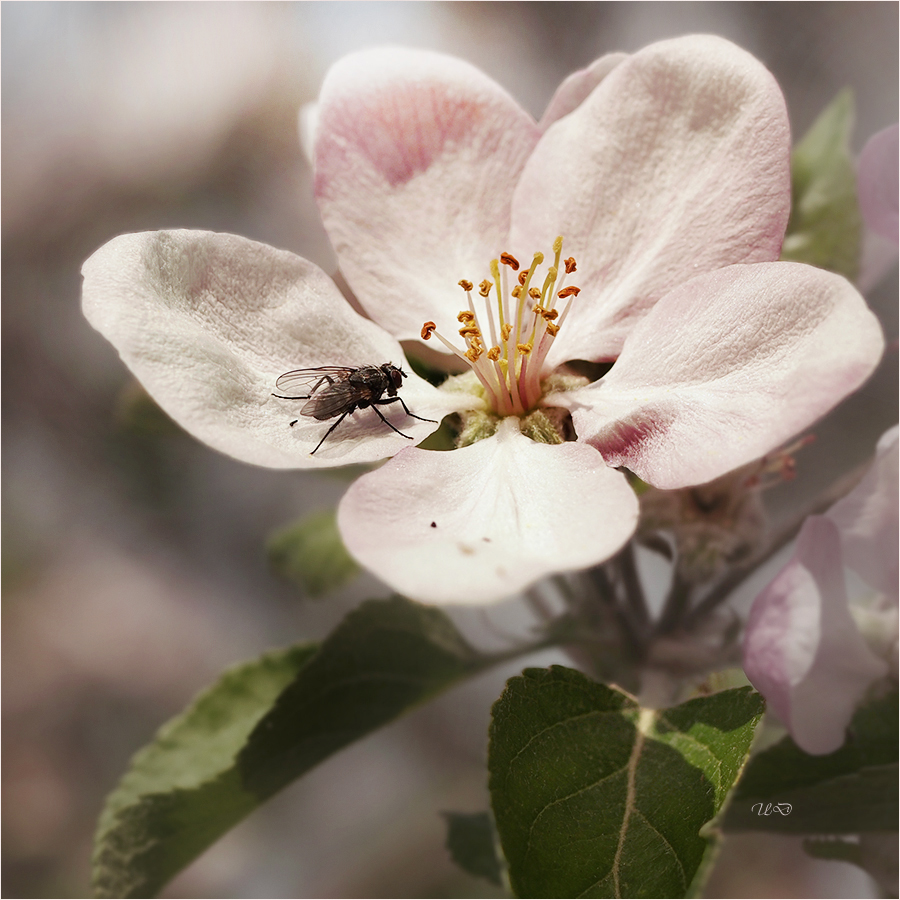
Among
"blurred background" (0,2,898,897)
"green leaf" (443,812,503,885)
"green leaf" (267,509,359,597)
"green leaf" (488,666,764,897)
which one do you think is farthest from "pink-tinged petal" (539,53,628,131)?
"blurred background" (0,2,898,897)

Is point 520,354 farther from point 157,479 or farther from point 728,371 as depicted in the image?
point 157,479

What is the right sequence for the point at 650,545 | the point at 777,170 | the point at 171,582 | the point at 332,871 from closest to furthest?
the point at 777,170 < the point at 650,545 < the point at 332,871 < the point at 171,582

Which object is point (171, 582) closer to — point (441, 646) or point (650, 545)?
point (441, 646)

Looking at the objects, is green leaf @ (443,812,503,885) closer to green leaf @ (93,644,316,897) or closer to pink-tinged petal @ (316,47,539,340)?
green leaf @ (93,644,316,897)

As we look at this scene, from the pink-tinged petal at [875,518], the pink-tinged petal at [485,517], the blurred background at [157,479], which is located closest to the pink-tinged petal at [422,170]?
the pink-tinged petal at [485,517]

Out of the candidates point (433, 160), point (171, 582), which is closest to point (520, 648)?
point (433, 160)

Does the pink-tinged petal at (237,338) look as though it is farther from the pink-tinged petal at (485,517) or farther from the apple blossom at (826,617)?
the apple blossom at (826,617)

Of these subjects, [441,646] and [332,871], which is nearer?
[441,646]

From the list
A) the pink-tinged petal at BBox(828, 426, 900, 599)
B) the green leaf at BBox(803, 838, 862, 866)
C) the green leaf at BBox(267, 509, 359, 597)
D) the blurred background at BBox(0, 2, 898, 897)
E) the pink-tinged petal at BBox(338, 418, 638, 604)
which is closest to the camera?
the pink-tinged petal at BBox(338, 418, 638, 604)
